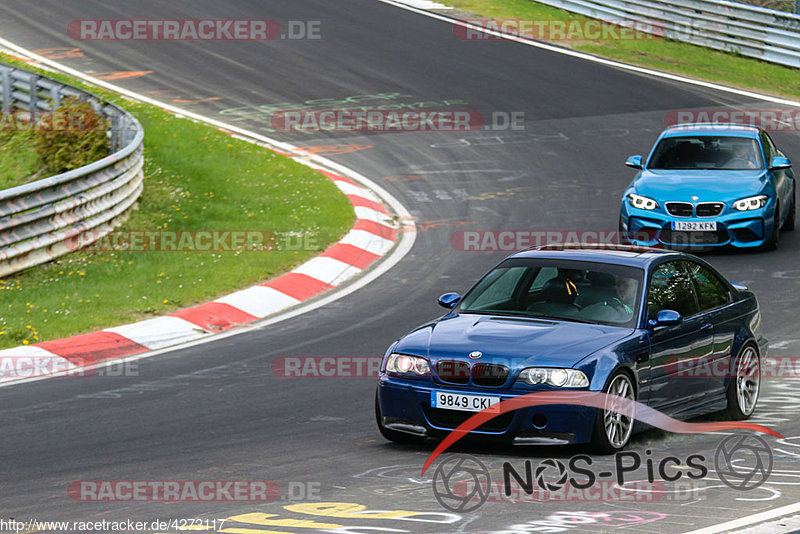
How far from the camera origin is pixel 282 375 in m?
11.0

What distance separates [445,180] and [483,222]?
2755 millimetres

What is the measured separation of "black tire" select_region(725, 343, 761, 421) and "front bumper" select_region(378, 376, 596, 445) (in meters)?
2.06

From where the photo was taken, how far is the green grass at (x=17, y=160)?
17.9 meters

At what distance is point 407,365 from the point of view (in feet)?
27.7

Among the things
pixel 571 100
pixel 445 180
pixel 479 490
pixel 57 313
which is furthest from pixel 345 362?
pixel 571 100

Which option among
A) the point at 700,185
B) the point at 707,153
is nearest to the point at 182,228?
the point at 700,185

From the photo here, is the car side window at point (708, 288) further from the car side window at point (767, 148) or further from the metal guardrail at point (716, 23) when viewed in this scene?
the metal guardrail at point (716, 23)

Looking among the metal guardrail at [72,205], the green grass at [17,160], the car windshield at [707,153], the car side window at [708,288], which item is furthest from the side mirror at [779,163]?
the green grass at [17,160]

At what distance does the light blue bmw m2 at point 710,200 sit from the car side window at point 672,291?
20.9ft

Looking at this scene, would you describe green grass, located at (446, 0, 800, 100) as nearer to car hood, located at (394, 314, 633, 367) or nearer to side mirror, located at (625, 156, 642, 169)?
side mirror, located at (625, 156, 642, 169)

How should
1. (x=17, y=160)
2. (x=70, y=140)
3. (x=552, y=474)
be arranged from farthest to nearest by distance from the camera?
1. (x=17, y=160)
2. (x=70, y=140)
3. (x=552, y=474)

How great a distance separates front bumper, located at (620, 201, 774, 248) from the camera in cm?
1585

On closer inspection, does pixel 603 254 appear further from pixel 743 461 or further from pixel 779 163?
pixel 779 163

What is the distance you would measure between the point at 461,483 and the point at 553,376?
3.56 feet
